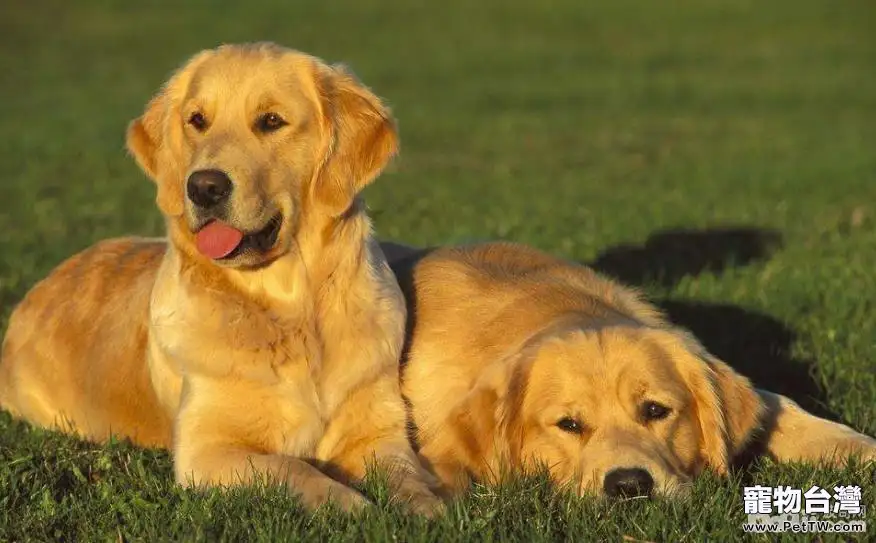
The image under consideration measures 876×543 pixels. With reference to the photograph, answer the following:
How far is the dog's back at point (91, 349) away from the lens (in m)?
5.70

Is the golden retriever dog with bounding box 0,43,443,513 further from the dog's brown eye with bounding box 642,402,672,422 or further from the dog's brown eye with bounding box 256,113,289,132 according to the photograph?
the dog's brown eye with bounding box 642,402,672,422

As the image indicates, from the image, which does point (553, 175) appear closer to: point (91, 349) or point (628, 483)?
point (91, 349)

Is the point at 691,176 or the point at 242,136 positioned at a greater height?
the point at 242,136

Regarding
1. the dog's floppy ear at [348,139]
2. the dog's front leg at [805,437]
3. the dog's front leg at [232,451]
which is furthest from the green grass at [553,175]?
the dog's floppy ear at [348,139]

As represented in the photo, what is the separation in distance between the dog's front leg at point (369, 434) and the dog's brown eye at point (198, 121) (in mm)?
1175

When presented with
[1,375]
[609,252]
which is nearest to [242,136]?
[1,375]

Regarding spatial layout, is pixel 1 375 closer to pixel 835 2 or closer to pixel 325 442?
pixel 325 442

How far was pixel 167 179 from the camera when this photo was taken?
17.5ft

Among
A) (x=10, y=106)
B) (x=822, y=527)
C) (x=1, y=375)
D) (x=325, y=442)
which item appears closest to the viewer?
(x=822, y=527)

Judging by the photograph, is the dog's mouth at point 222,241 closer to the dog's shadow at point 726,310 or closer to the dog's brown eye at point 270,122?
the dog's brown eye at point 270,122

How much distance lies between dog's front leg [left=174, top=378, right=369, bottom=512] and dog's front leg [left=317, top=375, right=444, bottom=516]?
0.22 meters

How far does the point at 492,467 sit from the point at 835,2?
3135 cm

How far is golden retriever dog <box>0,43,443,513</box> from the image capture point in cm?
495

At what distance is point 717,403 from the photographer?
4832mm
